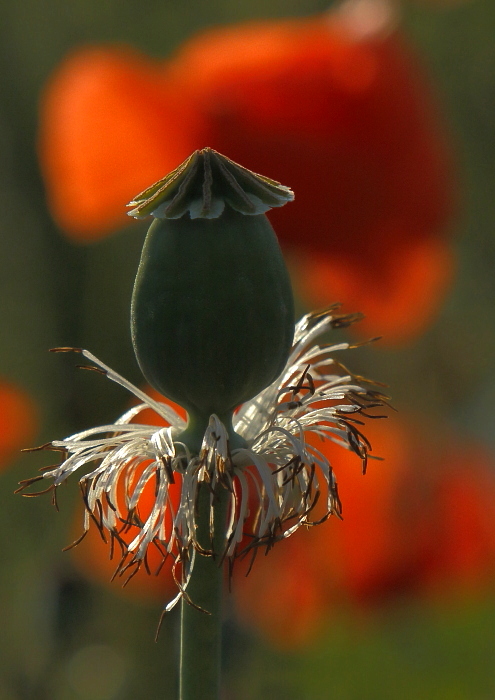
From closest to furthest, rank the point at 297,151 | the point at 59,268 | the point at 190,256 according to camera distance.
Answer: the point at 190,256 → the point at 297,151 → the point at 59,268

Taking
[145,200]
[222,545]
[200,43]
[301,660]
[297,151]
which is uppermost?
[200,43]

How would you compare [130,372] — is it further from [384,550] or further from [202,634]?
[202,634]

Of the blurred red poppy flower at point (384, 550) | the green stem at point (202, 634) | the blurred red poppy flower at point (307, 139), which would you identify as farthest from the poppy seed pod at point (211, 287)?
the blurred red poppy flower at point (307, 139)

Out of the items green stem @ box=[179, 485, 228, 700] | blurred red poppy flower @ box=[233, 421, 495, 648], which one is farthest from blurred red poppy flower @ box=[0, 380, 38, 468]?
green stem @ box=[179, 485, 228, 700]

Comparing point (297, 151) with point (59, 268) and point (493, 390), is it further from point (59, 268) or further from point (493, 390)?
point (493, 390)

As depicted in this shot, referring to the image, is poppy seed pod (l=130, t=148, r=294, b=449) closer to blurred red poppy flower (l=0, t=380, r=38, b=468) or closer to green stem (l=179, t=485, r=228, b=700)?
green stem (l=179, t=485, r=228, b=700)

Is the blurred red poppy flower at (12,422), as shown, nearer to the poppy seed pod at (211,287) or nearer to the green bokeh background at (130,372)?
the green bokeh background at (130,372)

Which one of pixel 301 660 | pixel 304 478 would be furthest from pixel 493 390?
pixel 304 478
